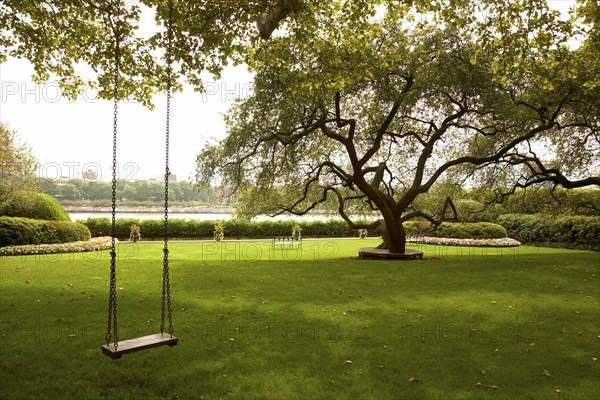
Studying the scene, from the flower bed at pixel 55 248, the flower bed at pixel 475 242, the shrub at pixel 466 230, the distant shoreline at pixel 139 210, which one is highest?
the distant shoreline at pixel 139 210

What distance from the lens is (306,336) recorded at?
694 centimetres

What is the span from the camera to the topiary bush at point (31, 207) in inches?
747

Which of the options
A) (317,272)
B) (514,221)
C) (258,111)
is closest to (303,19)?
(258,111)

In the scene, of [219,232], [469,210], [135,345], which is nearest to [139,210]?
[219,232]

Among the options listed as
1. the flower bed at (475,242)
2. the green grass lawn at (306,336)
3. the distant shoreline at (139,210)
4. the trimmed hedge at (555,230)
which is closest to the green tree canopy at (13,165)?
the distant shoreline at (139,210)

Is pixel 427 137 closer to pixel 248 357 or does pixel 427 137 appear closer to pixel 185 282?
pixel 185 282

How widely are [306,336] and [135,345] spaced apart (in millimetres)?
2903

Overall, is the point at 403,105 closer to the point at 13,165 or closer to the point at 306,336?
the point at 306,336

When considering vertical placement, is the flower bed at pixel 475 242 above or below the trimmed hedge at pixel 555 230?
below

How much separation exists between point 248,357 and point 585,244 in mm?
22431

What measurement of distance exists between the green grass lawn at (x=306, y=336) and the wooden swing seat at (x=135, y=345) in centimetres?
52

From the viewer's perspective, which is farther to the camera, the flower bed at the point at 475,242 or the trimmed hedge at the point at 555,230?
the flower bed at the point at 475,242

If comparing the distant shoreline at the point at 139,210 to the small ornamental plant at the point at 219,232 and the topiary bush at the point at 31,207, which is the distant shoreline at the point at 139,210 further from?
the topiary bush at the point at 31,207

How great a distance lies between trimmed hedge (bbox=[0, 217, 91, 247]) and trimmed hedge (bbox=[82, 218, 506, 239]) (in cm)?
595
